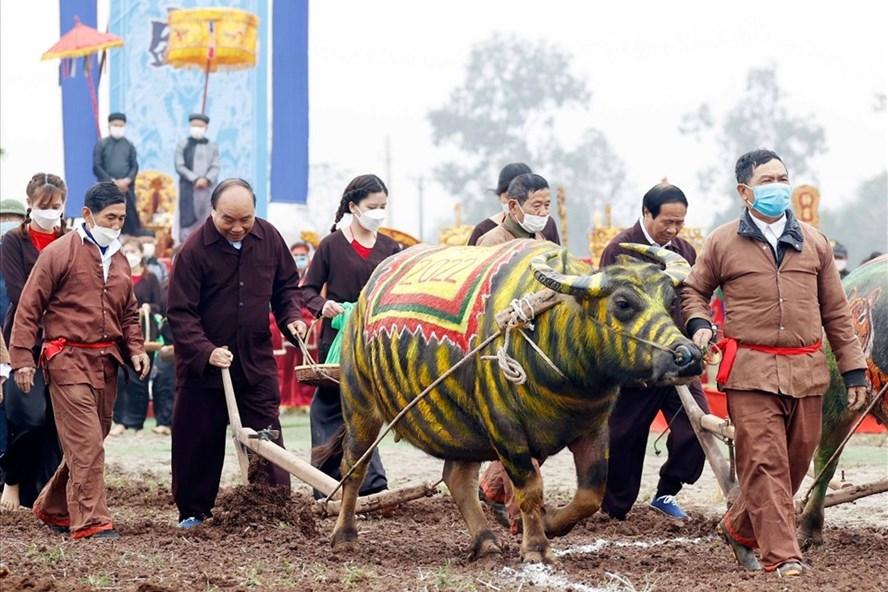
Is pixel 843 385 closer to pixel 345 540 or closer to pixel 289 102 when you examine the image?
pixel 345 540

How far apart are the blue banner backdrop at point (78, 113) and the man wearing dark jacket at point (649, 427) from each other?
16.2 m

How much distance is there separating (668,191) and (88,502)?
357cm

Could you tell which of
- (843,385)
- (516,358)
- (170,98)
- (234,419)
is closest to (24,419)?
(234,419)

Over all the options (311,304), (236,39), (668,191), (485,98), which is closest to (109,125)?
(236,39)

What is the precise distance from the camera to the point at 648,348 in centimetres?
641

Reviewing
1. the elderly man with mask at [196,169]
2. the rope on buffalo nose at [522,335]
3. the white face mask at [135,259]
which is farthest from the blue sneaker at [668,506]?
the elderly man with mask at [196,169]

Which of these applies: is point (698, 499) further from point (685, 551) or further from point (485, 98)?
point (485, 98)

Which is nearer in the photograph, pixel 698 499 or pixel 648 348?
pixel 648 348

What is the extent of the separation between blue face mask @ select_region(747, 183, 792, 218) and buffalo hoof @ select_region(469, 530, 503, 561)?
2.01 m

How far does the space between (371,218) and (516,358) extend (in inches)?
119

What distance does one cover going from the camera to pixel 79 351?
8.41 m

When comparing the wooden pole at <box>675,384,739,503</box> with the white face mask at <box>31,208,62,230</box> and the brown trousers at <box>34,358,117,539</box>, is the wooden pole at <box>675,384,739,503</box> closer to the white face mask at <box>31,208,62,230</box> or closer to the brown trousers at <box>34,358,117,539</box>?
the brown trousers at <box>34,358,117,539</box>

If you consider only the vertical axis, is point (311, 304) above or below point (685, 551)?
above

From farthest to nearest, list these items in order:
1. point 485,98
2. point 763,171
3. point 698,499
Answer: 1. point 485,98
2. point 698,499
3. point 763,171
